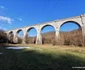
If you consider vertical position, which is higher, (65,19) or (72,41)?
(65,19)

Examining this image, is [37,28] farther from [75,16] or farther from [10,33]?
[10,33]

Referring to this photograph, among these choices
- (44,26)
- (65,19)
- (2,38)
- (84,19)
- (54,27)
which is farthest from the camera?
(2,38)

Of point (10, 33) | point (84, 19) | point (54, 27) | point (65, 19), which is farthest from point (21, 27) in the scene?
point (84, 19)

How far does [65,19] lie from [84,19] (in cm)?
437

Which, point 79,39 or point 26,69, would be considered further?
point 79,39

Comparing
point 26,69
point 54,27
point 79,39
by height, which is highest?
point 54,27

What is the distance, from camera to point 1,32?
176ft

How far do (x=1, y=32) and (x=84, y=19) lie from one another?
32.0 metres

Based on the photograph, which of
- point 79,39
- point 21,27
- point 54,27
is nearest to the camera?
point 79,39

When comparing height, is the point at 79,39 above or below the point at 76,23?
below

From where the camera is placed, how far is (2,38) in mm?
52844

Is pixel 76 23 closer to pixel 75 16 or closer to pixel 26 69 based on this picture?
pixel 75 16

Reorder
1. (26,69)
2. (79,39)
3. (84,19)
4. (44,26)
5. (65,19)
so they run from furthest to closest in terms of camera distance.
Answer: (44,26), (65,19), (84,19), (79,39), (26,69)

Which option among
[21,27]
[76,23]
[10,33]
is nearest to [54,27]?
[76,23]
